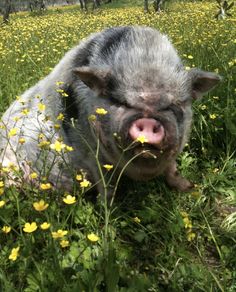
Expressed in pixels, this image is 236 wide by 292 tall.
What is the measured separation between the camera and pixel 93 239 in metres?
2.04

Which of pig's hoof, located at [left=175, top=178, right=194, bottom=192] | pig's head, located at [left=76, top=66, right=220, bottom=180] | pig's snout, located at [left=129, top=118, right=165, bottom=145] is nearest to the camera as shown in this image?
pig's snout, located at [left=129, top=118, right=165, bottom=145]

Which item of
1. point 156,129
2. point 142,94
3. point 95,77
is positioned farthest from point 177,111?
point 95,77

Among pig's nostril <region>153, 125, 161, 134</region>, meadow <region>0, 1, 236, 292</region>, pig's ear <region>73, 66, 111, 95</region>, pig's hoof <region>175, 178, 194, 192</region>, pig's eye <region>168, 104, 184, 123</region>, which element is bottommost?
pig's hoof <region>175, 178, 194, 192</region>

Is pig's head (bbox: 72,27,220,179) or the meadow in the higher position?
pig's head (bbox: 72,27,220,179)

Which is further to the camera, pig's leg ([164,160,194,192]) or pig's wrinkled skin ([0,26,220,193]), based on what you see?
pig's leg ([164,160,194,192])

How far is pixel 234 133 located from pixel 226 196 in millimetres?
656

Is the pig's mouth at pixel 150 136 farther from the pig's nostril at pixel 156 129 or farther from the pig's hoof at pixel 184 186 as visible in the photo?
the pig's hoof at pixel 184 186

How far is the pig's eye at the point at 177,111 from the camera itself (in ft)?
9.90

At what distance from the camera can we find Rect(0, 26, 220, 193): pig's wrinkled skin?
2.78 m

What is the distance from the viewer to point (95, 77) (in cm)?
316

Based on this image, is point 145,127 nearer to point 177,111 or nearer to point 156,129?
point 156,129

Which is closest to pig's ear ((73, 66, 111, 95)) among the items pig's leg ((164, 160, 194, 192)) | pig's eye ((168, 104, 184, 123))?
pig's eye ((168, 104, 184, 123))

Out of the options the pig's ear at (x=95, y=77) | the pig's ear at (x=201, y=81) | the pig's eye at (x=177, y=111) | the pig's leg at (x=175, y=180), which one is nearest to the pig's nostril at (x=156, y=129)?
the pig's eye at (x=177, y=111)

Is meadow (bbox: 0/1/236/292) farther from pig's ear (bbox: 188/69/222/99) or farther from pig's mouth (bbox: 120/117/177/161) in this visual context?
pig's ear (bbox: 188/69/222/99)
